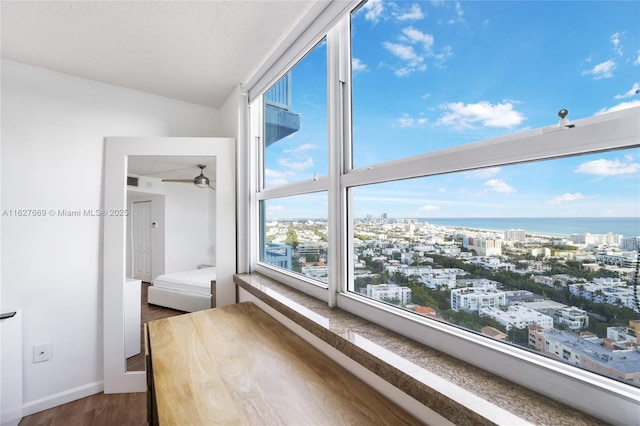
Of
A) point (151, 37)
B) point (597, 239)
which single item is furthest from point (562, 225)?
point (151, 37)

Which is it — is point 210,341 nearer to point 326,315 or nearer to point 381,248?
point 326,315

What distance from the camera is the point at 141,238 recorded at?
7.17 feet

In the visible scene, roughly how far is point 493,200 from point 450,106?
33 centimetres

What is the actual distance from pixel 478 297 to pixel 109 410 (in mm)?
2478

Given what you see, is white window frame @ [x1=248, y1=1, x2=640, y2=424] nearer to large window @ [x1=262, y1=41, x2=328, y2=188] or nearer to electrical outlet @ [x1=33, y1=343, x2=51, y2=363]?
large window @ [x1=262, y1=41, x2=328, y2=188]

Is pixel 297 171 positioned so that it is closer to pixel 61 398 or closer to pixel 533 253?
pixel 533 253

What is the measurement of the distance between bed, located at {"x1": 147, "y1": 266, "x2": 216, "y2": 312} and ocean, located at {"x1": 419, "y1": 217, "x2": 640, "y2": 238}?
1.89 metres

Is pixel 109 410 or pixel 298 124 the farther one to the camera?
pixel 109 410

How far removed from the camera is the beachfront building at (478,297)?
0.79m

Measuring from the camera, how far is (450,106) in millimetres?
918

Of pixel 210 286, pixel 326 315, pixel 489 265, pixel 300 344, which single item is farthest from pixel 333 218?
pixel 210 286

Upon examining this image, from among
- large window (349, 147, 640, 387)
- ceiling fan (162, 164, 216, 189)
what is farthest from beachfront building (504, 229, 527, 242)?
ceiling fan (162, 164, 216, 189)

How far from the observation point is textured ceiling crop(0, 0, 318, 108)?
1.42 meters

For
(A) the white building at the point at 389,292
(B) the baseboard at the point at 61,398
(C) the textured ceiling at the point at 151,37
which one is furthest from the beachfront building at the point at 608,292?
(B) the baseboard at the point at 61,398
